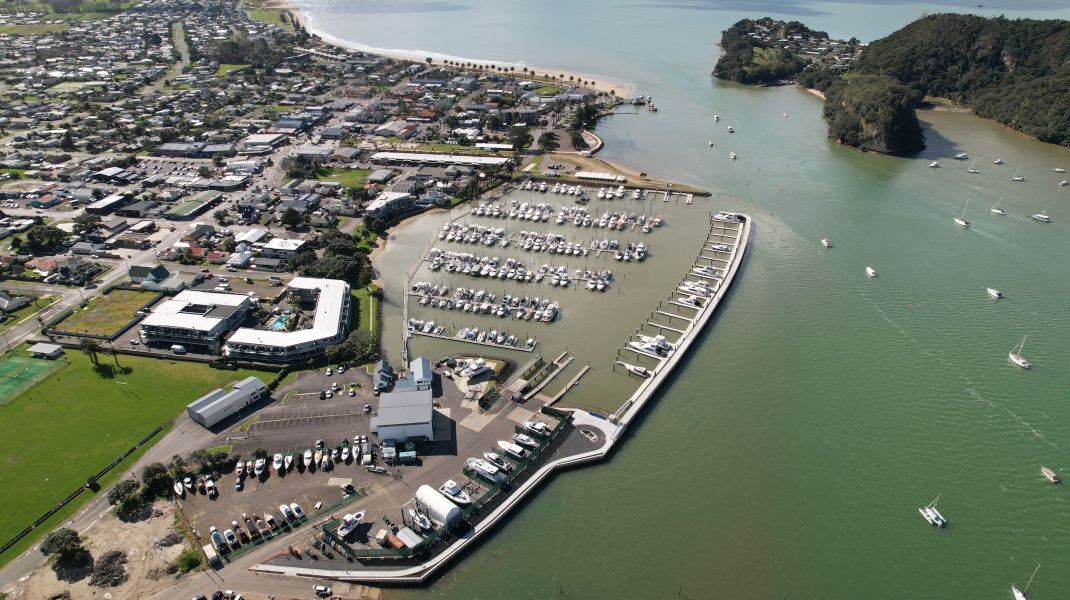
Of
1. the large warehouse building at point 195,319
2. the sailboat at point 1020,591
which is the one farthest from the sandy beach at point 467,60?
the sailboat at point 1020,591

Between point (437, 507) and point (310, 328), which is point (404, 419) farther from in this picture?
point (310, 328)

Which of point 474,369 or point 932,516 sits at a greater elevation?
point 932,516

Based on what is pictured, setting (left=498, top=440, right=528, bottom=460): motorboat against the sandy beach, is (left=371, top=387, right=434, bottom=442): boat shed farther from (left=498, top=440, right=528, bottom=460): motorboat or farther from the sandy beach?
the sandy beach

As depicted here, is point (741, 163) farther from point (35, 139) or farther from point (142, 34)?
point (142, 34)

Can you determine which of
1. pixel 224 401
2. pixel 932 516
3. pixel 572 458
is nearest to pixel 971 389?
pixel 932 516

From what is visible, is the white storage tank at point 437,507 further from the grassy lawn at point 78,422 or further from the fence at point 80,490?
the fence at point 80,490
